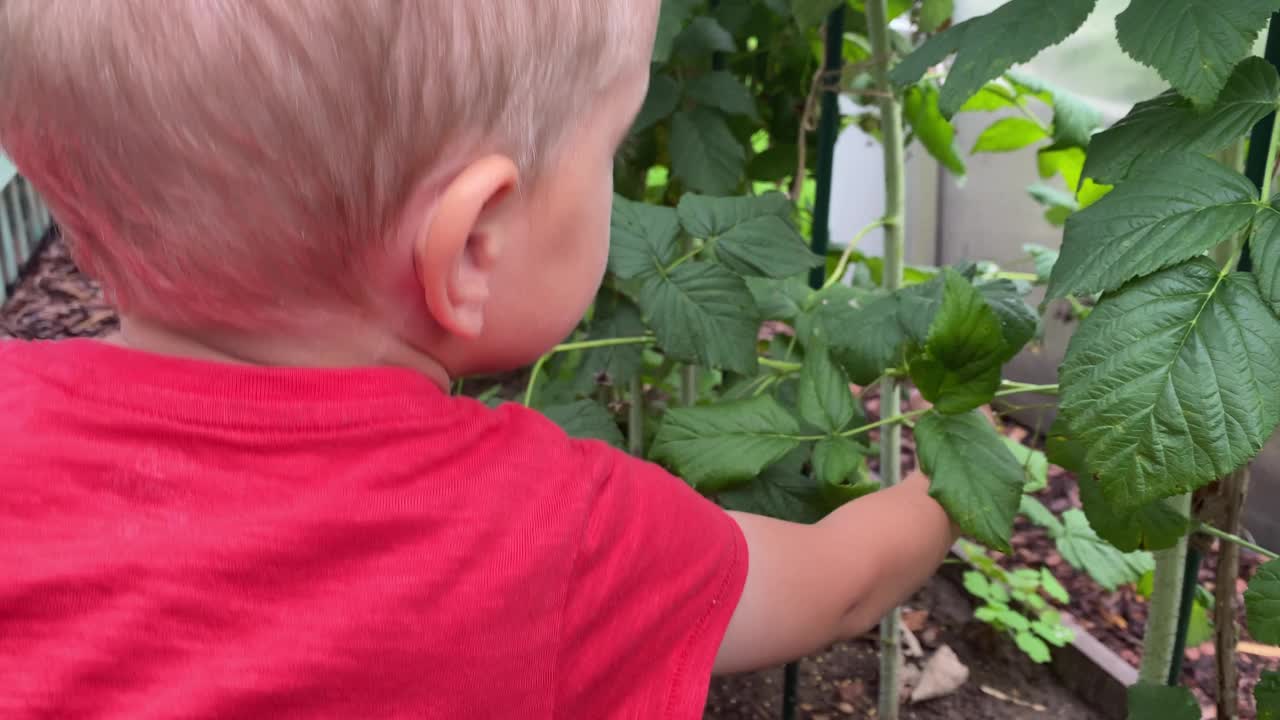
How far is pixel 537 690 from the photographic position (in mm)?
656

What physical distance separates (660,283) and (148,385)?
57cm

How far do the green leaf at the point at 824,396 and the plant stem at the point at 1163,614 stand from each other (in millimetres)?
385

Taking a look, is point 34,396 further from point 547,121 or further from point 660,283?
point 660,283

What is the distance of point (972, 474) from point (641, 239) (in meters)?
0.45

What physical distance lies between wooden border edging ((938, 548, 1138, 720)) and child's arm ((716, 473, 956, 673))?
0.84 m

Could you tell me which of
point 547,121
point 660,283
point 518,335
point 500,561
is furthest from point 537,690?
point 660,283

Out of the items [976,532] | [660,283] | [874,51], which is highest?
[874,51]

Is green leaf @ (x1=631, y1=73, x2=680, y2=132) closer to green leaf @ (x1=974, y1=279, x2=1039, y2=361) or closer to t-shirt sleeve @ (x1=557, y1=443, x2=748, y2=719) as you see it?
green leaf @ (x1=974, y1=279, x2=1039, y2=361)

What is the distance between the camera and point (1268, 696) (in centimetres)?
83

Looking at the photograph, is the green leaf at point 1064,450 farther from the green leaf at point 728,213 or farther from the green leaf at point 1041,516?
the green leaf at point 1041,516

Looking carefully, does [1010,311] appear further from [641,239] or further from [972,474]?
[641,239]

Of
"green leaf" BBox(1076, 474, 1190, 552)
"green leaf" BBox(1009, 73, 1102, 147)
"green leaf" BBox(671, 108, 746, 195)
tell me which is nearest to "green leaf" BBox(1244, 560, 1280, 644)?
"green leaf" BBox(1076, 474, 1190, 552)

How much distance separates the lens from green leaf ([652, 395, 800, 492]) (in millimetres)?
958

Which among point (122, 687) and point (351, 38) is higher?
point (351, 38)
